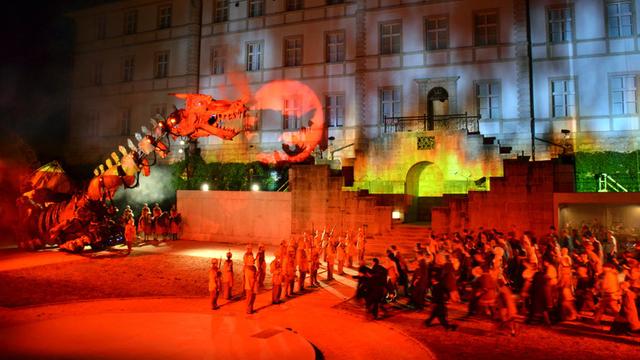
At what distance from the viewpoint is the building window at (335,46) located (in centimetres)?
2773

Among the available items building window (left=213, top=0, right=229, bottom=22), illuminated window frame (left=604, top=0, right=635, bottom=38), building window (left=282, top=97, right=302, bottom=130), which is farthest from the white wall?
illuminated window frame (left=604, top=0, right=635, bottom=38)

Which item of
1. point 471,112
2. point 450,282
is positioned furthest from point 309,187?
point 450,282

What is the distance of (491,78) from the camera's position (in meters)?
24.0

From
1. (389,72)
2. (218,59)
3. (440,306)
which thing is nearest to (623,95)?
(389,72)

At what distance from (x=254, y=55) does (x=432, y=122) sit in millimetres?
12973

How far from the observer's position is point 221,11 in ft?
103

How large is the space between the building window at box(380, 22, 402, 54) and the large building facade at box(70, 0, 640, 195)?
65 millimetres

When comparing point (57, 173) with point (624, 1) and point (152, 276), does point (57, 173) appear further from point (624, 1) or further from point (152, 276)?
point (624, 1)

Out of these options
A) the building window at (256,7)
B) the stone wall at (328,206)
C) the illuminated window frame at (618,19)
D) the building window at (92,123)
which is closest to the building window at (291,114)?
the building window at (256,7)

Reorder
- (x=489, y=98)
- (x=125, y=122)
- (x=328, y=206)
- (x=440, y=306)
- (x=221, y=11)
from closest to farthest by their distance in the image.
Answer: (x=440, y=306) < (x=328, y=206) < (x=489, y=98) < (x=221, y=11) < (x=125, y=122)

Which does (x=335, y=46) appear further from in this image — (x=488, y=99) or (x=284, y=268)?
(x=284, y=268)

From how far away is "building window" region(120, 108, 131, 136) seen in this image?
33.2 metres

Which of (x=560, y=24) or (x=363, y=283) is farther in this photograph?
(x=560, y=24)

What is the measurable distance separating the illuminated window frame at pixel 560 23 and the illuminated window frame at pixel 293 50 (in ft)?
46.9
